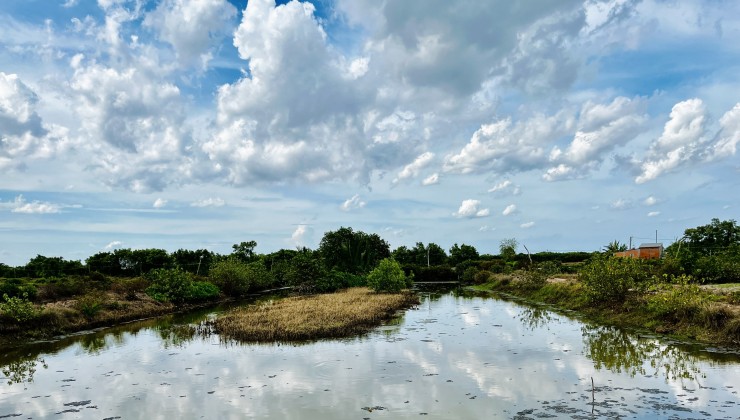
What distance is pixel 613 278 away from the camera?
27172 mm

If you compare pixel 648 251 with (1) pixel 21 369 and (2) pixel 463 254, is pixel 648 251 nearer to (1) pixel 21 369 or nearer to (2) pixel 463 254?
(2) pixel 463 254

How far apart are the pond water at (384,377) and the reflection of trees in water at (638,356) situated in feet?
0.13

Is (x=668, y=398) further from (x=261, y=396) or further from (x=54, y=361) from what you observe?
(x=54, y=361)

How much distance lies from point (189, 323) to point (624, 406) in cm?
2508

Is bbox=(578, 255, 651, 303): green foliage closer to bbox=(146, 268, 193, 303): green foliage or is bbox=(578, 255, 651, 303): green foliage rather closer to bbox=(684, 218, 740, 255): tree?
bbox=(146, 268, 193, 303): green foliage

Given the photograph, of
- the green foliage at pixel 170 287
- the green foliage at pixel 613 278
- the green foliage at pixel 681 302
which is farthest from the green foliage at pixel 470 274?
the green foliage at pixel 681 302

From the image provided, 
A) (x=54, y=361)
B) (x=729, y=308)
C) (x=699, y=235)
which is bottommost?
(x=54, y=361)

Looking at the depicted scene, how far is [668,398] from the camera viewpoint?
Result: 41.3 feet

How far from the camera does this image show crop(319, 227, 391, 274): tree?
73.4 m

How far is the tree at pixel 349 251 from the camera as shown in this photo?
7338 centimetres

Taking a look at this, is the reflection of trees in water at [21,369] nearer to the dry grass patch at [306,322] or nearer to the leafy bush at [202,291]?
the dry grass patch at [306,322]

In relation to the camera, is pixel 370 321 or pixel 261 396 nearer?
pixel 261 396

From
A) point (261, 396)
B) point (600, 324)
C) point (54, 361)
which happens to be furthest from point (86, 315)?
point (600, 324)

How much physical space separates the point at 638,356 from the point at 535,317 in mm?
12112
